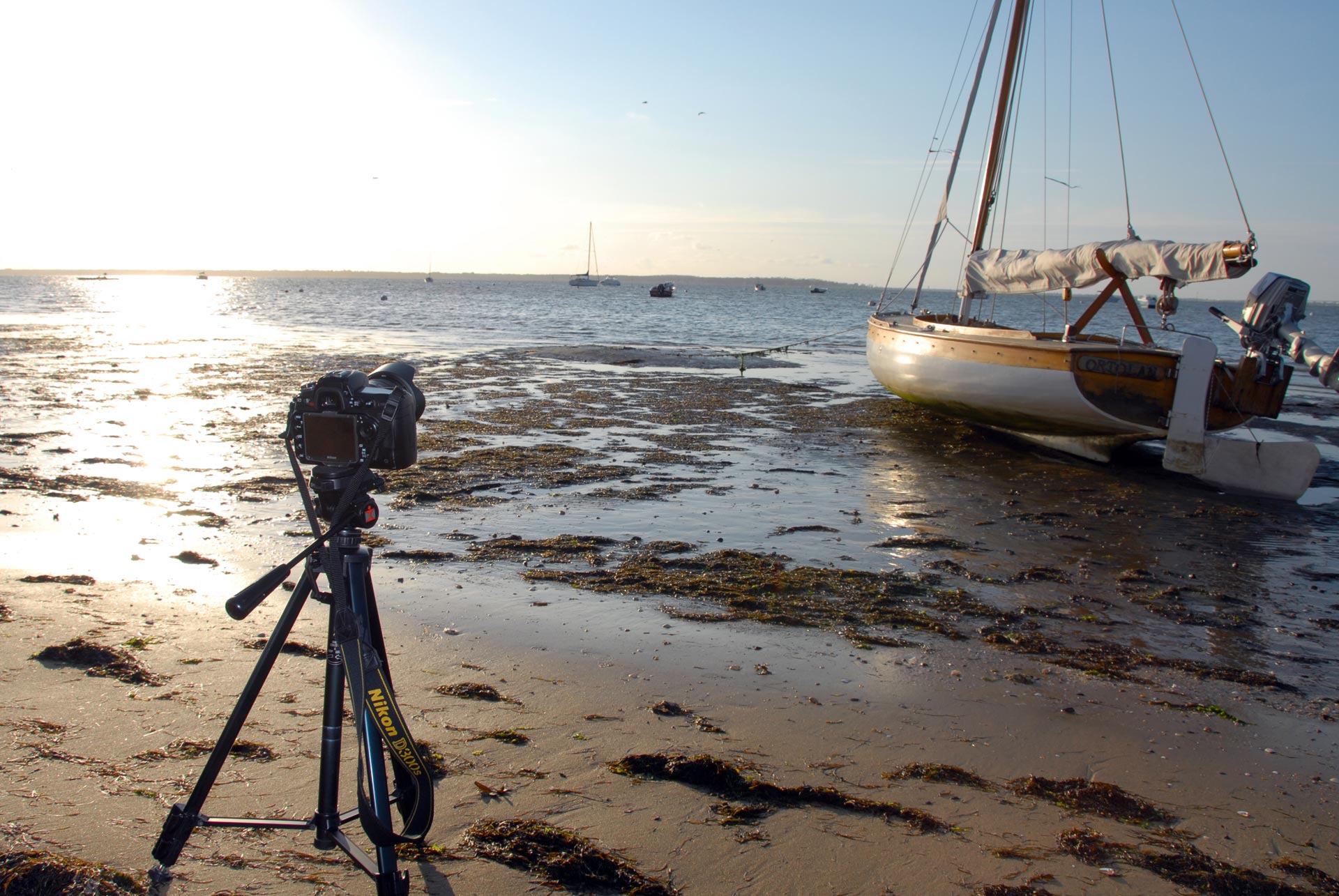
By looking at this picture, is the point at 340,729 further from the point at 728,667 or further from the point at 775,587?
the point at 775,587

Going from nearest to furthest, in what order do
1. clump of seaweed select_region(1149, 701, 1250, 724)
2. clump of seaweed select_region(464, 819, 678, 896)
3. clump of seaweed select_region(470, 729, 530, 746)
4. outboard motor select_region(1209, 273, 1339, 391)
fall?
1. clump of seaweed select_region(464, 819, 678, 896)
2. clump of seaweed select_region(470, 729, 530, 746)
3. clump of seaweed select_region(1149, 701, 1250, 724)
4. outboard motor select_region(1209, 273, 1339, 391)

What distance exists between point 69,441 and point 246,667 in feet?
24.6

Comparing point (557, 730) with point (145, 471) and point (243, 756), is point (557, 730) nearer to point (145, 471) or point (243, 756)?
point (243, 756)

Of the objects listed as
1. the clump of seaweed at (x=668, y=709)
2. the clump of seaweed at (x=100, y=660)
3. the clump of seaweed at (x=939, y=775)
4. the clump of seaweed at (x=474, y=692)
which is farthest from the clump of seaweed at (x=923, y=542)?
the clump of seaweed at (x=100, y=660)

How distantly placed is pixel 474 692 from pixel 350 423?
6.31ft

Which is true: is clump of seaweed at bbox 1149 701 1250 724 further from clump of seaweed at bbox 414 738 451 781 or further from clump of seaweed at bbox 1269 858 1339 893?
clump of seaweed at bbox 414 738 451 781

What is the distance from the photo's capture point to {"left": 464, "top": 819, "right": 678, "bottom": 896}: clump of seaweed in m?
2.63

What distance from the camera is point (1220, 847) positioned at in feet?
9.91

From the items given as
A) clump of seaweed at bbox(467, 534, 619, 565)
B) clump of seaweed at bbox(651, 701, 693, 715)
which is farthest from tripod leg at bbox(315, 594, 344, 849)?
clump of seaweed at bbox(467, 534, 619, 565)

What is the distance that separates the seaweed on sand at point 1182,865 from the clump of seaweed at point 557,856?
1419mm

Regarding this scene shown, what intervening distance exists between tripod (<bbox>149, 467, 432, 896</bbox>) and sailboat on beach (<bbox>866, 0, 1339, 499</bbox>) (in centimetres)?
896

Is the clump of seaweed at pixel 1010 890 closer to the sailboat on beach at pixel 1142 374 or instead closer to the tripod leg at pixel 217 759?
the tripod leg at pixel 217 759

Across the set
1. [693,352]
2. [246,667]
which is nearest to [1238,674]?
[246,667]

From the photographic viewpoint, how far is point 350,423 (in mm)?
2479
